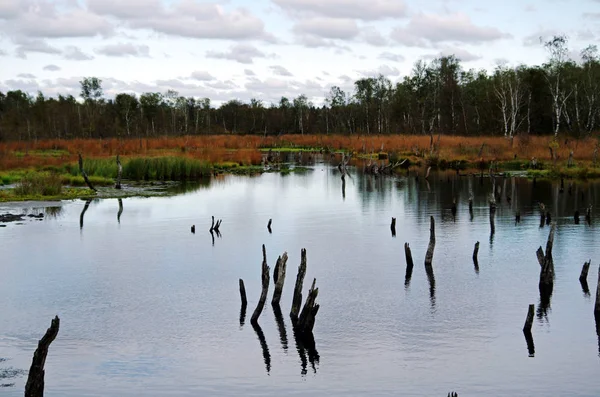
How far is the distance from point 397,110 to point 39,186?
81.5 metres

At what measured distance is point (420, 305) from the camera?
23859 mm

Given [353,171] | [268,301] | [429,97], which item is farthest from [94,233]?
[429,97]

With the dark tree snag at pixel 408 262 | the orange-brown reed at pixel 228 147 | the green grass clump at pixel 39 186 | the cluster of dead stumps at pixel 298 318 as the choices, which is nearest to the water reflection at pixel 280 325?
the cluster of dead stumps at pixel 298 318

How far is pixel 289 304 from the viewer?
78.5ft

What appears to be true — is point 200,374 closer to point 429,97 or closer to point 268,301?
point 268,301

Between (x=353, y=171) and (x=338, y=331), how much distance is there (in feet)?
178

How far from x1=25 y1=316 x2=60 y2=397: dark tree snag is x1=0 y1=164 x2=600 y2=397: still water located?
262 centimetres

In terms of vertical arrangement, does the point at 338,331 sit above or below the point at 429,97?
below

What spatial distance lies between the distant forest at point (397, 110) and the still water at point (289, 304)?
139 feet

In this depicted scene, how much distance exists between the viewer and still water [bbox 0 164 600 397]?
58.7 ft

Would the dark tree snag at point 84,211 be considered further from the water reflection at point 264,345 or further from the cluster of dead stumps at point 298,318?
the water reflection at point 264,345

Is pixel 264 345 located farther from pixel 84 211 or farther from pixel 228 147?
pixel 228 147

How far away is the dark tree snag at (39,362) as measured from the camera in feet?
45.0

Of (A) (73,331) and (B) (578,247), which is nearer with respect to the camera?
(A) (73,331)
